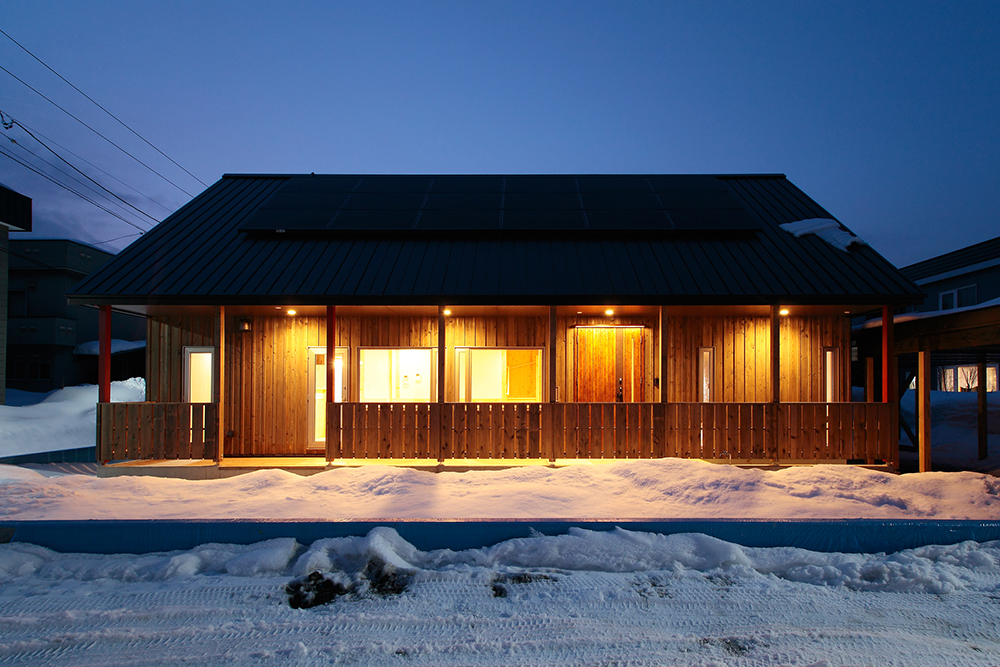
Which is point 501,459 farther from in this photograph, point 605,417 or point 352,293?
point 352,293

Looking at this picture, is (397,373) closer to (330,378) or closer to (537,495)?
(330,378)

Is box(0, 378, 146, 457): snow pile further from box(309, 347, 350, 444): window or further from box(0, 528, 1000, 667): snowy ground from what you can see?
box(0, 528, 1000, 667): snowy ground

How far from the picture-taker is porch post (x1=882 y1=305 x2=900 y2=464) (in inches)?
316

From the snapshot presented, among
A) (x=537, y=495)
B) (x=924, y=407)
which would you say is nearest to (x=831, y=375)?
(x=924, y=407)

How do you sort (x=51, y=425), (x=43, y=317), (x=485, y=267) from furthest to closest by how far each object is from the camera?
(x=43, y=317)
(x=51, y=425)
(x=485, y=267)

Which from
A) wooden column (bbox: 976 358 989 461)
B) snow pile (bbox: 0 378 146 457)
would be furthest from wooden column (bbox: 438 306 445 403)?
wooden column (bbox: 976 358 989 461)

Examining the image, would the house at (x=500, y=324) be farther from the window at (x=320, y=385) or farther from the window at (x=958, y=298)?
the window at (x=958, y=298)

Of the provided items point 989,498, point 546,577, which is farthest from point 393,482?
point 989,498

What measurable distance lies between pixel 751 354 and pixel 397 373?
7.31 m

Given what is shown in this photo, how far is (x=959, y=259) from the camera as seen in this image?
17.6m

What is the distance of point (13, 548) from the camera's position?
4.05 m

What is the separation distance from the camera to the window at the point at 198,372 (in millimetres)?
9930

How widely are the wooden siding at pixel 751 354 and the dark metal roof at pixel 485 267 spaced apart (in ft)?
4.93

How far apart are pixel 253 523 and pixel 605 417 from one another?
5.65 meters
